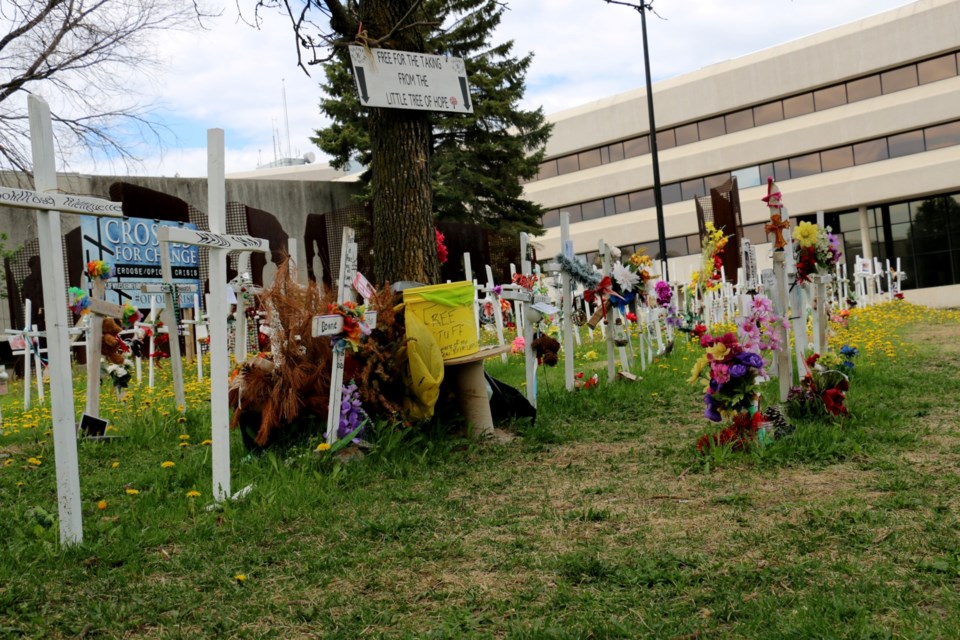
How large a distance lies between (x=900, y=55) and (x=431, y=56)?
30128mm

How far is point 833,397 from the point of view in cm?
571

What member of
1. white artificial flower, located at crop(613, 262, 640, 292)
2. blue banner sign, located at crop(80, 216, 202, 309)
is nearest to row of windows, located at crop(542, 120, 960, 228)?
blue banner sign, located at crop(80, 216, 202, 309)

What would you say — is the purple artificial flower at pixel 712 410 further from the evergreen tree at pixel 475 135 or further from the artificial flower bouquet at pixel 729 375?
the evergreen tree at pixel 475 135

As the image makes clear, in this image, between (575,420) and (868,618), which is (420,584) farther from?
(575,420)

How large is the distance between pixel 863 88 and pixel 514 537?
33152 mm

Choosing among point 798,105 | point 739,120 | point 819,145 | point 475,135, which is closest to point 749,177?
point 739,120

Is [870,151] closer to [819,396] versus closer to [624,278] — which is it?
[624,278]

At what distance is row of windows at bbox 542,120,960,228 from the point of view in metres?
30.6

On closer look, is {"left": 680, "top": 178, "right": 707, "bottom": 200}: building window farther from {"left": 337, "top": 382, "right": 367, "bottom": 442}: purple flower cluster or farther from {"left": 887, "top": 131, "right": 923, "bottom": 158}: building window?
{"left": 337, "top": 382, "right": 367, "bottom": 442}: purple flower cluster

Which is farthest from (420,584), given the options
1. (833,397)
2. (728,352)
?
(833,397)

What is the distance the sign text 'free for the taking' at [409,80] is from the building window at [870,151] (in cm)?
2975

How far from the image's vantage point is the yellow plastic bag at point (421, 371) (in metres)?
5.58

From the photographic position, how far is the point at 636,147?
38625 millimetres

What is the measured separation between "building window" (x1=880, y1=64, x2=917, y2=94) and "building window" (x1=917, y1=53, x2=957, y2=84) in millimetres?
233
